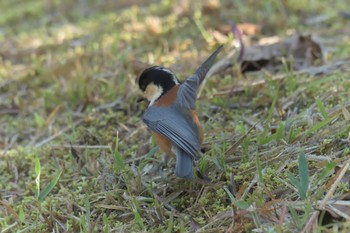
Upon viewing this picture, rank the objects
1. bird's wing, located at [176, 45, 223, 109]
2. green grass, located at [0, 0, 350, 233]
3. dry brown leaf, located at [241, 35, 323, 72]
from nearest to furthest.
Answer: green grass, located at [0, 0, 350, 233]
bird's wing, located at [176, 45, 223, 109]
dry brown leaf, located at [241, 35, 323, 72]

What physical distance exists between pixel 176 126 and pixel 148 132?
2.37 feet

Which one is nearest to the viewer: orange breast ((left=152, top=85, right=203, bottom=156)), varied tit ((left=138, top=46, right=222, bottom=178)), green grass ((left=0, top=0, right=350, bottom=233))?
green grass ((left=0, top=0, right=350, bottom=233))

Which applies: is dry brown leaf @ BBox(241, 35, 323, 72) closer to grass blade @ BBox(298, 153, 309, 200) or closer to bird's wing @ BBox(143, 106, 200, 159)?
bird's wing @ BBox(143, 106, 200, 159)

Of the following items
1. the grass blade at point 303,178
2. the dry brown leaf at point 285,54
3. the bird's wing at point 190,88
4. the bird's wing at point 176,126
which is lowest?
the dry brown leaf at point 285,54

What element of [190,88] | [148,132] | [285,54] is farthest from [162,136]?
[285,54]

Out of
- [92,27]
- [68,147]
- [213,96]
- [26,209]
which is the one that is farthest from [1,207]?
[92,27]

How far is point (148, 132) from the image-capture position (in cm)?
401

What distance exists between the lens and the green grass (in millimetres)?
2922

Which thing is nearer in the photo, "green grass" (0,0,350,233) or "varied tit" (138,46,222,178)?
"green grass" (0,0,350,233)

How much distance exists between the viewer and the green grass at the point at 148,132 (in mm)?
2922

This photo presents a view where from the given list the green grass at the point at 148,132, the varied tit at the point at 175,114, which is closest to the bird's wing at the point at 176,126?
the varied tit at the point at 175,114

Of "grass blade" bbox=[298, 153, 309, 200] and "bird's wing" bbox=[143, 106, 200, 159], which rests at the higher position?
"bird's wing" bbox=[143, 106, 200, 159]

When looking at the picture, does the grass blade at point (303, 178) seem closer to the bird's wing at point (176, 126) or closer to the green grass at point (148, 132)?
the green grass at point (148, 132)

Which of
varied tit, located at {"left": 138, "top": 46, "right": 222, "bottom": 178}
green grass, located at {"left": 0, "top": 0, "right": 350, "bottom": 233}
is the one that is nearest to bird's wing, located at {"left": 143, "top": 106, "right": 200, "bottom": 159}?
varied tit, located at {"left": 138, "top": 46, "right": 222, "bottom": 178}
